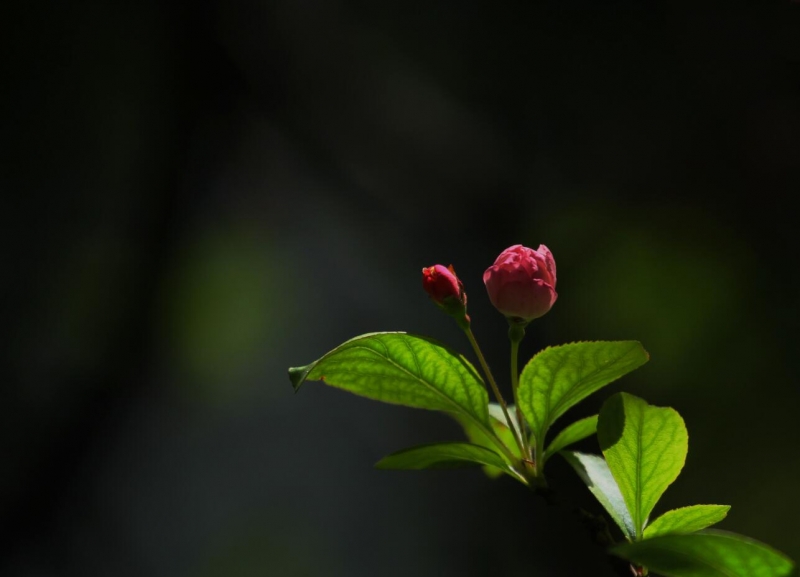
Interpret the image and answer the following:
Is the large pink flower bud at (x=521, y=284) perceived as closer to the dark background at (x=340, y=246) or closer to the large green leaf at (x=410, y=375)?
the large green leaf at (x=410, y=375)

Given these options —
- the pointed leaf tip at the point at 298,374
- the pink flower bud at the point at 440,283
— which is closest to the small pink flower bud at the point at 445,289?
the pink flower bud at the point at 440,283

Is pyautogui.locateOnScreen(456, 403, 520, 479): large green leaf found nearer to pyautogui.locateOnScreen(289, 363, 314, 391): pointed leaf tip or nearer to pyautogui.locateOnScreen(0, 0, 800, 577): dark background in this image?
pyautogui.locateOnScreen(289, 363, 314, 391): pointed leaf tip

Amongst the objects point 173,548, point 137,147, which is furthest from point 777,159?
point 173,548

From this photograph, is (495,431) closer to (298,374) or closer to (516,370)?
(516,370)

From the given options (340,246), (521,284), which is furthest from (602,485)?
(340,246)

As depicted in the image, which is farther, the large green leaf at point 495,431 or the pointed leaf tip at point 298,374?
the large green leaf at point 495,431

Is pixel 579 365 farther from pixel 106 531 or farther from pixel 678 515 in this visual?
pixel 106 531

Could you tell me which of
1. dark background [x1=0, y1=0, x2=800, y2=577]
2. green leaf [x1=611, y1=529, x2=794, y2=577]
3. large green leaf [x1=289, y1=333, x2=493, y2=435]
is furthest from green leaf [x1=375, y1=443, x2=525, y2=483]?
dark background [x1=0, y1=0, x2=800, y2=577]
